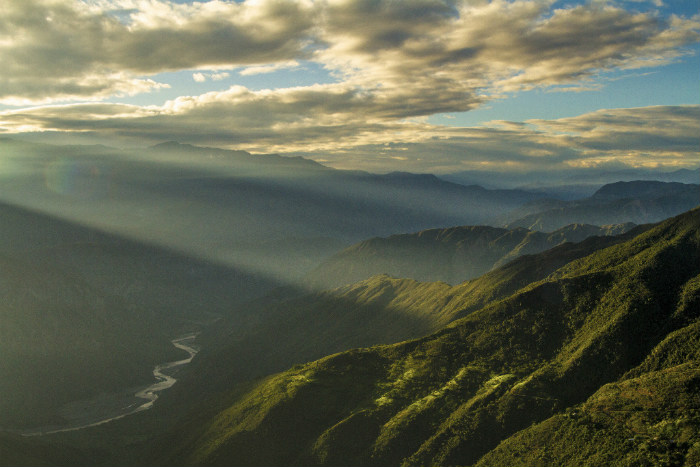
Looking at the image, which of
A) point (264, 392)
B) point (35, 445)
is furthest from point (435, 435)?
point (35, 445)

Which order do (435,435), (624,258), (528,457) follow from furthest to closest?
(624,258) → (435,435) → (528,457)

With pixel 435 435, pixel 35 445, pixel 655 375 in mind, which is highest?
pixel 655 375

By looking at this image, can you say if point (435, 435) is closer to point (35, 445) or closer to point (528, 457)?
point (528, 457)

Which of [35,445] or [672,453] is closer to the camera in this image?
[672,453]

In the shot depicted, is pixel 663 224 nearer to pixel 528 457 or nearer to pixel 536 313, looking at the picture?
pixel 536 313

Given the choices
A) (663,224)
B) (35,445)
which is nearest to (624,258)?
(663,224)

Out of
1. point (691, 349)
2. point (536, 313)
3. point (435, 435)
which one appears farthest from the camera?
point (536, 313)

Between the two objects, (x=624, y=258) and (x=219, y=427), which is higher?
(x=624, y=258)
